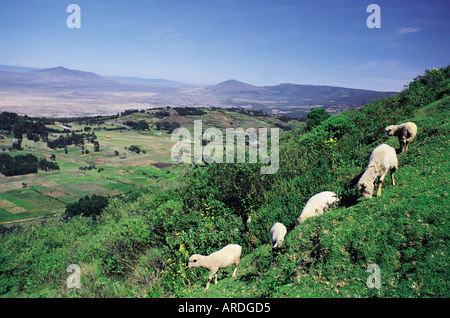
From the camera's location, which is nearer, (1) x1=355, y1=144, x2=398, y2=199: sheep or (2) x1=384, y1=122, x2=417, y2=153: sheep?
(1) x1=355, y1=144, x2=398, y2=199: sheep

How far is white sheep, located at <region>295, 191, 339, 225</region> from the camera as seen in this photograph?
957cm

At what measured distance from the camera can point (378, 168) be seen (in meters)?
8.35

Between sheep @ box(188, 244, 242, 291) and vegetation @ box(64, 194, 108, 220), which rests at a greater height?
sheep @ box(188, 244, 242, 291)

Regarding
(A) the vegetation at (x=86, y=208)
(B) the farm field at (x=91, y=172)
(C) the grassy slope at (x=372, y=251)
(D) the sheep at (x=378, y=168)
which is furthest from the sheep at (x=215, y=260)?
(A) the vegetation at (x=86, y=208)

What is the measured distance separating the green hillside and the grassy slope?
1.0 inches

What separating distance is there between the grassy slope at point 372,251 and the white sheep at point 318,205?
3.19 ft

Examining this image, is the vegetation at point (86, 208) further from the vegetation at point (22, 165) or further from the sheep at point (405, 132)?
the sheep at point (405, 132)

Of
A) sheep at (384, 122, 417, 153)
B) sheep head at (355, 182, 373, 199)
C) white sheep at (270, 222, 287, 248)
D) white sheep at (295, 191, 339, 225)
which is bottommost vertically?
white sheep at (270, 222, 287, 248)

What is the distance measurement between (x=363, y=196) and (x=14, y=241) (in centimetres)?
3484

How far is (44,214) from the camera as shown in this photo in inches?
2297

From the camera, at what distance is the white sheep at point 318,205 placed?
9570mm

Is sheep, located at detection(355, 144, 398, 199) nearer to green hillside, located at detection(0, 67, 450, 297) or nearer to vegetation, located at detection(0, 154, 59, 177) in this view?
green hillside, located at detection(0, 67, 450, 297)

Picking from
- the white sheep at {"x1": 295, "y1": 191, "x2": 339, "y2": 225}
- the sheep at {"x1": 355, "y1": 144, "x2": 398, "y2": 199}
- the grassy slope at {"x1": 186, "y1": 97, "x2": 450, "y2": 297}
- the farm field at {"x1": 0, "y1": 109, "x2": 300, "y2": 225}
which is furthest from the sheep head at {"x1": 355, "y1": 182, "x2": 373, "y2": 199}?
the farm field at {"x1": 0, "y1": 109, "x2": 300, "y2": 225}
